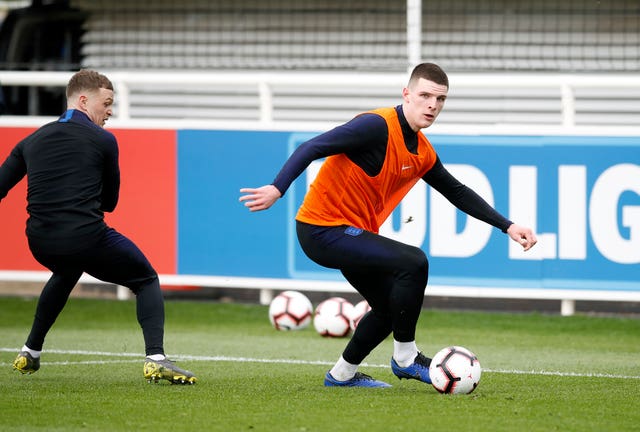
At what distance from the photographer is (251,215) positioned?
12383mm

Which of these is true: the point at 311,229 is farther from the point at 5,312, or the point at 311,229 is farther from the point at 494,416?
the point at 5,312

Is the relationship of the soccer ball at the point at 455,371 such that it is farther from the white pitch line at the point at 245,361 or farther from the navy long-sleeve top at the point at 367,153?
the white pitch line at the point at 245,361

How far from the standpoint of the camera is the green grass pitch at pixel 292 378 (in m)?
6.38

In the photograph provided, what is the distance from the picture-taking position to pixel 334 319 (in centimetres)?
1077

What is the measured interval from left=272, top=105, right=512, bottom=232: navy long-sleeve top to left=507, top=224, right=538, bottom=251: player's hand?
0.08m

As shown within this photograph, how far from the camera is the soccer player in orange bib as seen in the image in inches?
282

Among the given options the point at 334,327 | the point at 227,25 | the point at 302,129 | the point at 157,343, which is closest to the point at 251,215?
the point at 302,129

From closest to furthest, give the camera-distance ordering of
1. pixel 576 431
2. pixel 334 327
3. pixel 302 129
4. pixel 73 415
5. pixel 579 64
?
pixel 576 431 < pixel 73 415 < pixel 334 327 < pixel 302 129 < pixel 579 64

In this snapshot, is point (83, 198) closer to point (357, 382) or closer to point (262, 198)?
point (262, 198)

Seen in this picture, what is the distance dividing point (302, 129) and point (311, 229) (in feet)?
16.2

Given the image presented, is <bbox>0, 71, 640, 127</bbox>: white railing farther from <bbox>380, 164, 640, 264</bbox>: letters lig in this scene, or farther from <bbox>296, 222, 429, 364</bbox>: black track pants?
<bbox>296, 222, 429, 364</bbox>: black track pants

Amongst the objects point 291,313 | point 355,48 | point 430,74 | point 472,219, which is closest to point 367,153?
point 430,74

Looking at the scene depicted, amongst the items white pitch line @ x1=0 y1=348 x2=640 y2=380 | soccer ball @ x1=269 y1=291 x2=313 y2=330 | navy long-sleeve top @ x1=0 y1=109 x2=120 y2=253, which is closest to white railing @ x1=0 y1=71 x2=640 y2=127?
soccer ball @ x1=269 y1=291 x2=313 y2=330

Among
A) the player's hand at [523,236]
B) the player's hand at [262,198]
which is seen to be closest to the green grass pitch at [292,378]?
the player's hand at [523,236]
